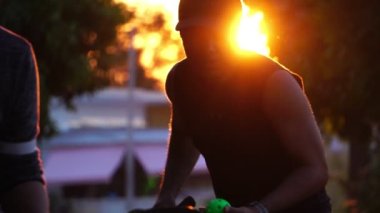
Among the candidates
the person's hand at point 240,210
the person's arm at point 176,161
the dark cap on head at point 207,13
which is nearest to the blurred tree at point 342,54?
the person's arm at point 176,161

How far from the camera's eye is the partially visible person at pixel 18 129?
255 cm

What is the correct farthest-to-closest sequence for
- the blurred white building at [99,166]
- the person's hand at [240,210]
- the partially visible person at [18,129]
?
the blurred white building at [99,166] → the person's hand at [240,210] → the partially visible person at [18,129]

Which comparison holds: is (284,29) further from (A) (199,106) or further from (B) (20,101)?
(B) (20,101)

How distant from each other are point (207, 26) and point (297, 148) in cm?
48

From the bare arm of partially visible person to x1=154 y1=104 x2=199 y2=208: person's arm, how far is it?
23.2 inches

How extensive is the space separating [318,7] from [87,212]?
841 inches

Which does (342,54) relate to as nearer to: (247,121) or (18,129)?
(247,121)

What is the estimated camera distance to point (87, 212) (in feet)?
92.0

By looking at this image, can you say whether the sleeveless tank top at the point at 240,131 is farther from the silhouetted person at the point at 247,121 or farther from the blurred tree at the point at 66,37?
the blurred tree at the point at 66,37

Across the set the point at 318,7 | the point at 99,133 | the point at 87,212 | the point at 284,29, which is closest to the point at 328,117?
the point at 318,7

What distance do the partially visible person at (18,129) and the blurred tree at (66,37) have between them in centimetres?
1142

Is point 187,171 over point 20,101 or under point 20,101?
under

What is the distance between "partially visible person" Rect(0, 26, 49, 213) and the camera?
2547 mm

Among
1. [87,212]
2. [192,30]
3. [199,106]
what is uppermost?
[192,30]
